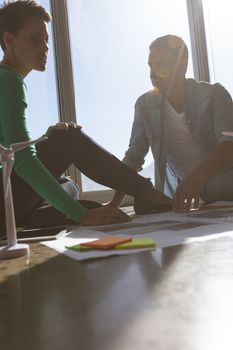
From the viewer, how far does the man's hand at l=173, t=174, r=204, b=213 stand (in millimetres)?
1302

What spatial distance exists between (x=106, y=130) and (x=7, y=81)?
4.59 ft

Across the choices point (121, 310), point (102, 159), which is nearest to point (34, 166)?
point (102, 159)

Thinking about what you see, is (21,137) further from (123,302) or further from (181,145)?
(181,145)

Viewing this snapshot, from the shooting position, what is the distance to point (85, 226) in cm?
114

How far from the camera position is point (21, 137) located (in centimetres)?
99

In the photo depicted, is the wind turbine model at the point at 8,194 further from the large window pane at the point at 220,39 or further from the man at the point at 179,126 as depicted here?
the large window pane at the point at 220,39

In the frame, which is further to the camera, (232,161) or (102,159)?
(232,161)

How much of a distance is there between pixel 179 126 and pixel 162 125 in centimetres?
8

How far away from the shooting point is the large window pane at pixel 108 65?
2.41 m

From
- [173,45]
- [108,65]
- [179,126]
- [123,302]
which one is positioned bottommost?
[123,302]

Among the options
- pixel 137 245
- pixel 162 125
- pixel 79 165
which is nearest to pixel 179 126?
pixel 162 125

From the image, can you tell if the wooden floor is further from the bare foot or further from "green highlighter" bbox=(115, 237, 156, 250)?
the bare foot

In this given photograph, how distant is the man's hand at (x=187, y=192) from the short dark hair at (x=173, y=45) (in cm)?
55

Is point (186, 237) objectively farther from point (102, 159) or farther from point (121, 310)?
point (102, 159)
